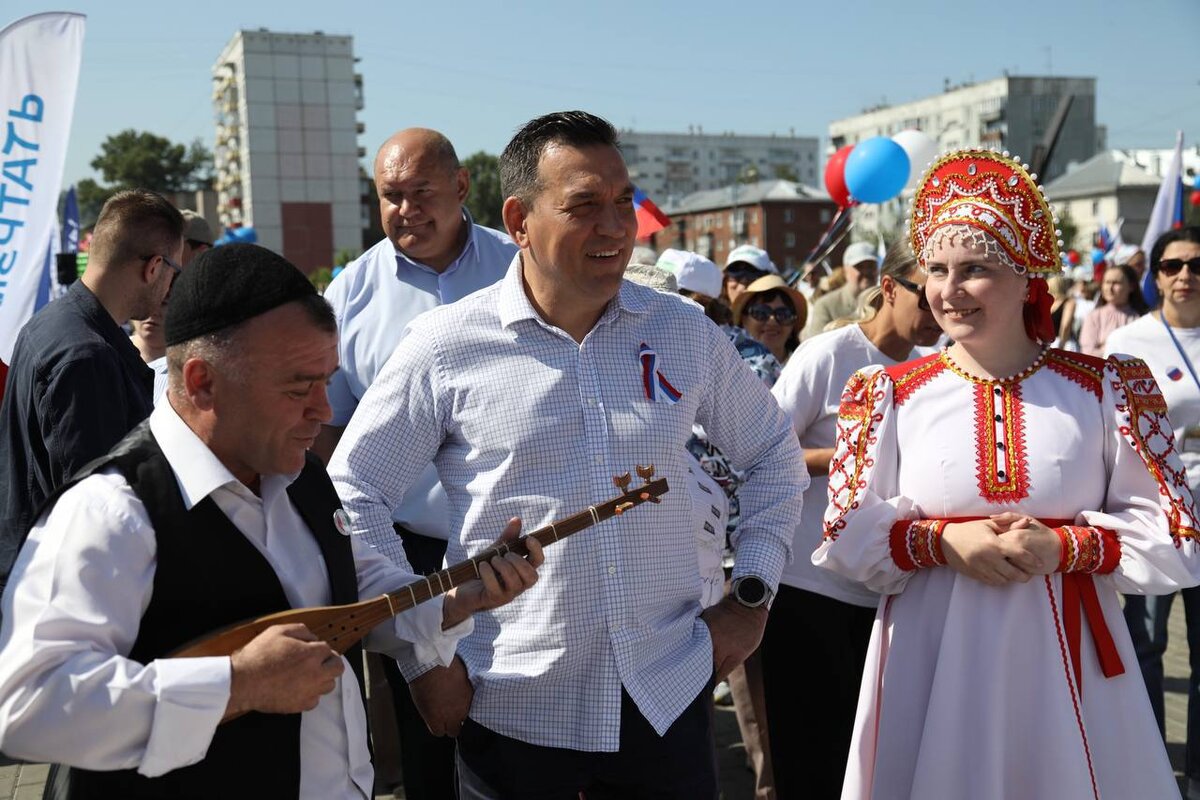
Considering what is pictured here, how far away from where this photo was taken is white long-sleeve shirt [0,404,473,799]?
5.66ft

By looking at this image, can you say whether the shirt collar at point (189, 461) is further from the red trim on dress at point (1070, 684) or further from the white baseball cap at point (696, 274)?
the white baseball cap at point (696, 274)

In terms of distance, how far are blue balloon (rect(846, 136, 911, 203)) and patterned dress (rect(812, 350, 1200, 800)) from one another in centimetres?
773

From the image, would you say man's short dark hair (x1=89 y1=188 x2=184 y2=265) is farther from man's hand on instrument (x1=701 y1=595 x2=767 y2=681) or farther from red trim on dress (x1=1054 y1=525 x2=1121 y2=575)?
red trim on dress (x1=1054 y1=525 x2=1121 y2=575)

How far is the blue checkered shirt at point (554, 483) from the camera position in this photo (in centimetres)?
268

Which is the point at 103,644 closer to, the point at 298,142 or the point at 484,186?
the point at 298,142

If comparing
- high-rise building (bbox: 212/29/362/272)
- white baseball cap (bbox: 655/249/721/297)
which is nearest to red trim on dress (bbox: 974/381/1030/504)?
white baseball cap (bbox: 655/249/721/297)

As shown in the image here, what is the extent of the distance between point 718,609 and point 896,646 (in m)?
0.72

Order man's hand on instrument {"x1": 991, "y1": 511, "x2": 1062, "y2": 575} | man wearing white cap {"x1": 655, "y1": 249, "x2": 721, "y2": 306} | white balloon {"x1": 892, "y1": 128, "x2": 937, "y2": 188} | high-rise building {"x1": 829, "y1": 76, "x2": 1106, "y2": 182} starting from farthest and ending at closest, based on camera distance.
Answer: high-rise building {"x1": 829, "y1": 76, "x2": 1106, "y2": 182}, white balloon {"x1": 892, "y1": 128, "x2": 937, "y2": 188}, man wearing white cap {"x1": 655, "y1": 249, "x2": 721, "y2": 306}, man's hand on instrument {"x1": 991, "y1": 511, "x2": 1062, "y2": 575}

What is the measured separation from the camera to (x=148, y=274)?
13.6 ft

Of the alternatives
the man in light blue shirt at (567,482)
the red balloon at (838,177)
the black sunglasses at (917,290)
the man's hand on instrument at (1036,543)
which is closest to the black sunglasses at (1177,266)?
the black sunglasses at (917,290)

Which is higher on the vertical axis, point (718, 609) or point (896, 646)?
point (718, 609)

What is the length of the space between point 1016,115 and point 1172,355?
123 metres

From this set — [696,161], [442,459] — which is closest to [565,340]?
[442,459]

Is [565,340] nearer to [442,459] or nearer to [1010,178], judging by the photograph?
[442,459]
